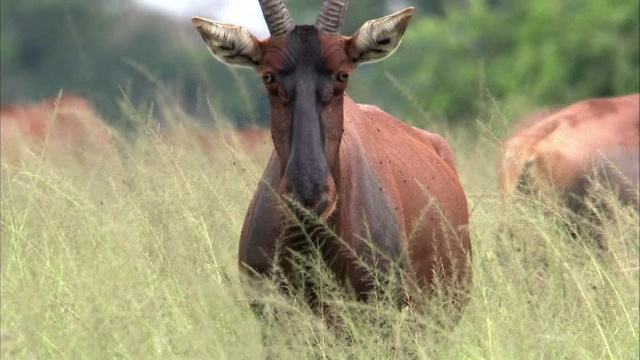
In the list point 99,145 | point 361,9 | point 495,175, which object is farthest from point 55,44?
point 495,175

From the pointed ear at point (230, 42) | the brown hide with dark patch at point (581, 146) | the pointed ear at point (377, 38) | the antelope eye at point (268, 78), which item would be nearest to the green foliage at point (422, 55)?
the brown hide with dark patch at point (581, 146)

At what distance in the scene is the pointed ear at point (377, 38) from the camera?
6.76 m

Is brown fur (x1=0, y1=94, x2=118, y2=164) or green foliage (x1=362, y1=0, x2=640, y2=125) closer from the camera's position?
brown fur (x1=0, y1=94, x2=118, y2=164)

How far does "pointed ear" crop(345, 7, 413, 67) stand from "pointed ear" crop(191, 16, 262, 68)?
0.40 meters

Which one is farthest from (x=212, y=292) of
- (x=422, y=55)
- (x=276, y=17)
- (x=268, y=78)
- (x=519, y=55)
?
(x=422, y=55)

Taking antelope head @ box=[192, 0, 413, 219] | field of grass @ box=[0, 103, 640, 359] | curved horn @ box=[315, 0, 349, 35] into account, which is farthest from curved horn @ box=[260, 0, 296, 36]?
field of grass @ box=[0, 103, 640, 359]

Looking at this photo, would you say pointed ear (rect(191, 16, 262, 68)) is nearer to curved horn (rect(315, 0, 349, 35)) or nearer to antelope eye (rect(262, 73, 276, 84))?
antelope eye (rect(262, 73, 276, 84))

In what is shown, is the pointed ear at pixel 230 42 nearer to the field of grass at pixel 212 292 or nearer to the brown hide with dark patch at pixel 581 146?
the field of grass at pixel 212 292

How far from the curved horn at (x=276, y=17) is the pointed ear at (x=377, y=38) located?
27cm

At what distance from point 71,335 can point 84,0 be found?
1139 inches

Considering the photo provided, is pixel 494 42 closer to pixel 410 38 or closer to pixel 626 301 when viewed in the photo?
pixel 410 38

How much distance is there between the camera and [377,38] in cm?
680

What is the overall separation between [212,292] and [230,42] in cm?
107

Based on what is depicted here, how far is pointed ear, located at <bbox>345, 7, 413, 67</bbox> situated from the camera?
6.76 metres
